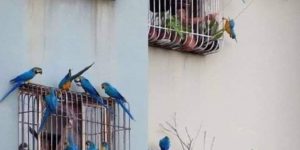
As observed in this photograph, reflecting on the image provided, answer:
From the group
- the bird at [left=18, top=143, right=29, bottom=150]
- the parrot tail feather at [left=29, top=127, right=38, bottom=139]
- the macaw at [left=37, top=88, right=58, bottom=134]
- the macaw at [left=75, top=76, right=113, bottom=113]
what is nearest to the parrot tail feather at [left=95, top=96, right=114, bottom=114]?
the macaw at [left=75, top=76, right=113, bottom=113]

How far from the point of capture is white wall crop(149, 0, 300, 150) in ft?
28.6

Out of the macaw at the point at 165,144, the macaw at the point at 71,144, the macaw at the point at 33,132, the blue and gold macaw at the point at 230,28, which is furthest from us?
the blue and gold macaw at the point at 230,28

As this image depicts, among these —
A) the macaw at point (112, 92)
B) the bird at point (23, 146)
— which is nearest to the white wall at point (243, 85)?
the macaw at point (112, 92)

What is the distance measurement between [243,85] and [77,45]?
7.37 feet

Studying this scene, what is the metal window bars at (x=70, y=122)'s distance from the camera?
7.15m

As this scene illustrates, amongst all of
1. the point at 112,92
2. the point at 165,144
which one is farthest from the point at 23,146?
the point at 165,144

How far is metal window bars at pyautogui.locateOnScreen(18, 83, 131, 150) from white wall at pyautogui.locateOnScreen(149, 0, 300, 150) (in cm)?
81

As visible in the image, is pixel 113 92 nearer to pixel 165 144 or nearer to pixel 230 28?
pixel 165 144

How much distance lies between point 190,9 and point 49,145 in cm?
233

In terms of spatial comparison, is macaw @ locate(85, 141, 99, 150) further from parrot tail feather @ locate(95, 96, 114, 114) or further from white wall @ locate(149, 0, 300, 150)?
white wall @ locate(149, 0, 300, 150)

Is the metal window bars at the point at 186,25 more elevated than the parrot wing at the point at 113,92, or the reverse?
the metal window bars at the point at 186,25

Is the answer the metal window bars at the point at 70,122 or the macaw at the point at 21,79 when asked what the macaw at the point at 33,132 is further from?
the macaw at the point at 21,79

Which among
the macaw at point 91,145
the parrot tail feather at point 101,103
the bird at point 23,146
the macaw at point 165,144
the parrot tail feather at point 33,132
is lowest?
the macaw at point 165,144

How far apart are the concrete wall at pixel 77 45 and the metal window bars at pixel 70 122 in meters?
0.07
